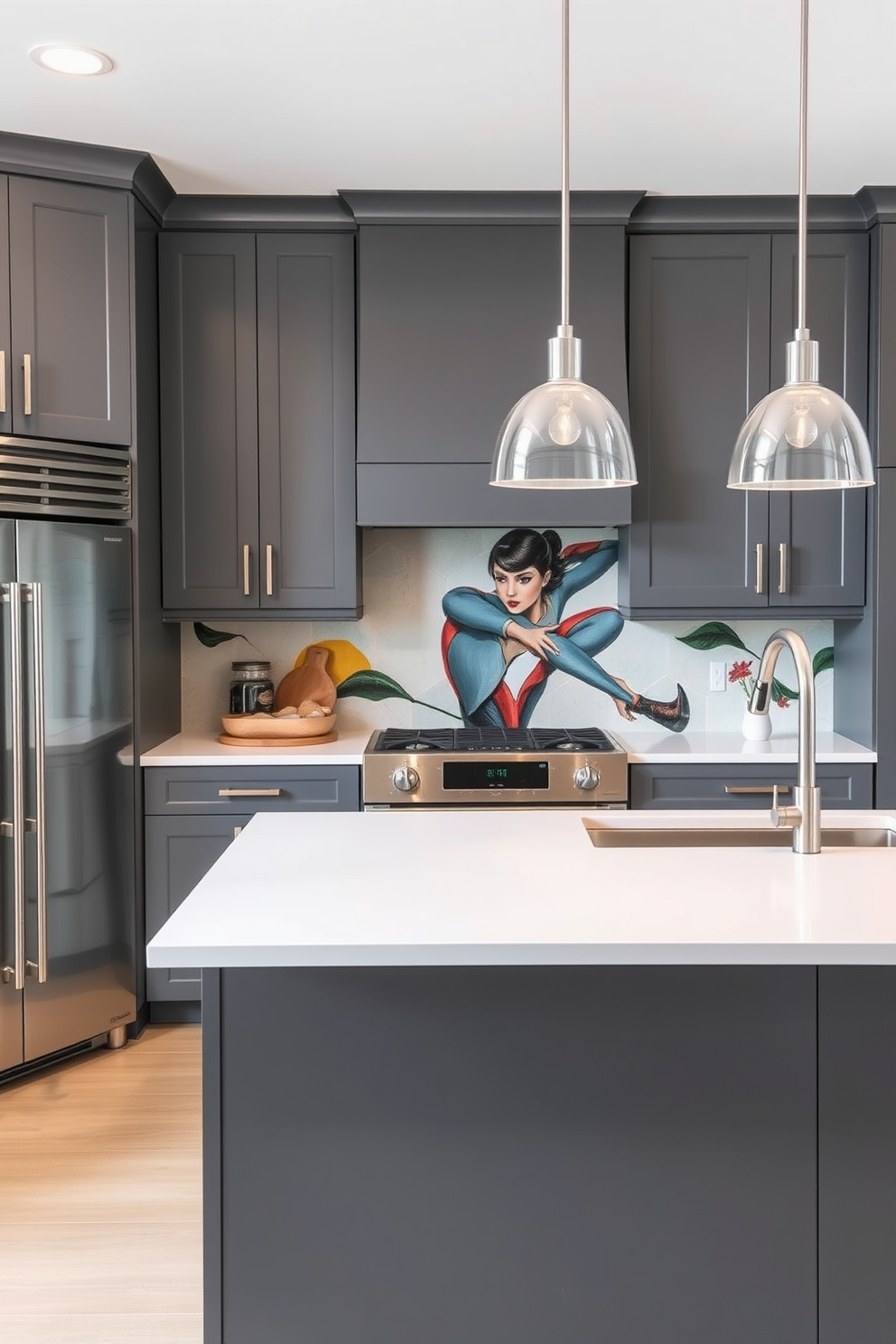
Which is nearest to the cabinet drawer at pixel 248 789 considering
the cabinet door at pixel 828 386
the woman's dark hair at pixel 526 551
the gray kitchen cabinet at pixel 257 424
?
the gray kitchen cabinet at pixel 257 424

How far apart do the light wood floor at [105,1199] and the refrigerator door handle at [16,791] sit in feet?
1.25

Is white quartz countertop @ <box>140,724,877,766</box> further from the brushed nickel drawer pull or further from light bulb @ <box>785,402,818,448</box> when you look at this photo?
light bulb @ <box>785,402,818,448</box>

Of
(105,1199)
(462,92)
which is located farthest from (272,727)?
(462,92)

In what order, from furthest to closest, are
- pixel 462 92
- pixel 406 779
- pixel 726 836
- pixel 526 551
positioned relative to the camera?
pixel 526 551
pixel 406 779
pixel 462 92
pixel 726 836

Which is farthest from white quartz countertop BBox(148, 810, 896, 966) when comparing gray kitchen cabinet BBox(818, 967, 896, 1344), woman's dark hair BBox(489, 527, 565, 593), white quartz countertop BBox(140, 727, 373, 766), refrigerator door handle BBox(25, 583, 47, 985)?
woman's dark hair BBox(489, 527, 565, 593)

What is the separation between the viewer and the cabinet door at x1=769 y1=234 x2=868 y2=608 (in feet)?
12.1

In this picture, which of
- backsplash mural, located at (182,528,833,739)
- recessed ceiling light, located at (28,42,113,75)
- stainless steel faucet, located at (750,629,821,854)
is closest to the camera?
stainless steel faucet, located at (750,629,821,854)

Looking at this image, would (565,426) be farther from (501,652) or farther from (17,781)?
(501,652)

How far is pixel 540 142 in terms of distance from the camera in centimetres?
319

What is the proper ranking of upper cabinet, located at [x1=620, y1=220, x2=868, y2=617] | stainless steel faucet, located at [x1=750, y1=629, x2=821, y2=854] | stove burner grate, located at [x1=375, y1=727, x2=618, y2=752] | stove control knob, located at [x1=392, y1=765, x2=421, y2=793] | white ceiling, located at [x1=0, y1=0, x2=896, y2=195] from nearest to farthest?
stainless steel faucet, located at [x1=750, y1=629, x2=821, y2=854], white ceiling, located at [x1=0, y1=0, x2=896, y2=195], stove control knob, located at [x1=392, y1=765, x2=421, y2=793], stove burner grate, located at [x1=375, y1=727, x2=618, y2=752], upper cabinet, located at [x1=620, y1=220, x2=868, y2=617]

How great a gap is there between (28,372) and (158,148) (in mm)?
740

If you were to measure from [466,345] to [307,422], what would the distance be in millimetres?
574

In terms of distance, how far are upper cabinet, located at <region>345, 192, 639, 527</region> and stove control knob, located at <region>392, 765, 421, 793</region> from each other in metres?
0.81

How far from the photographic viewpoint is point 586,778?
3516 mm
